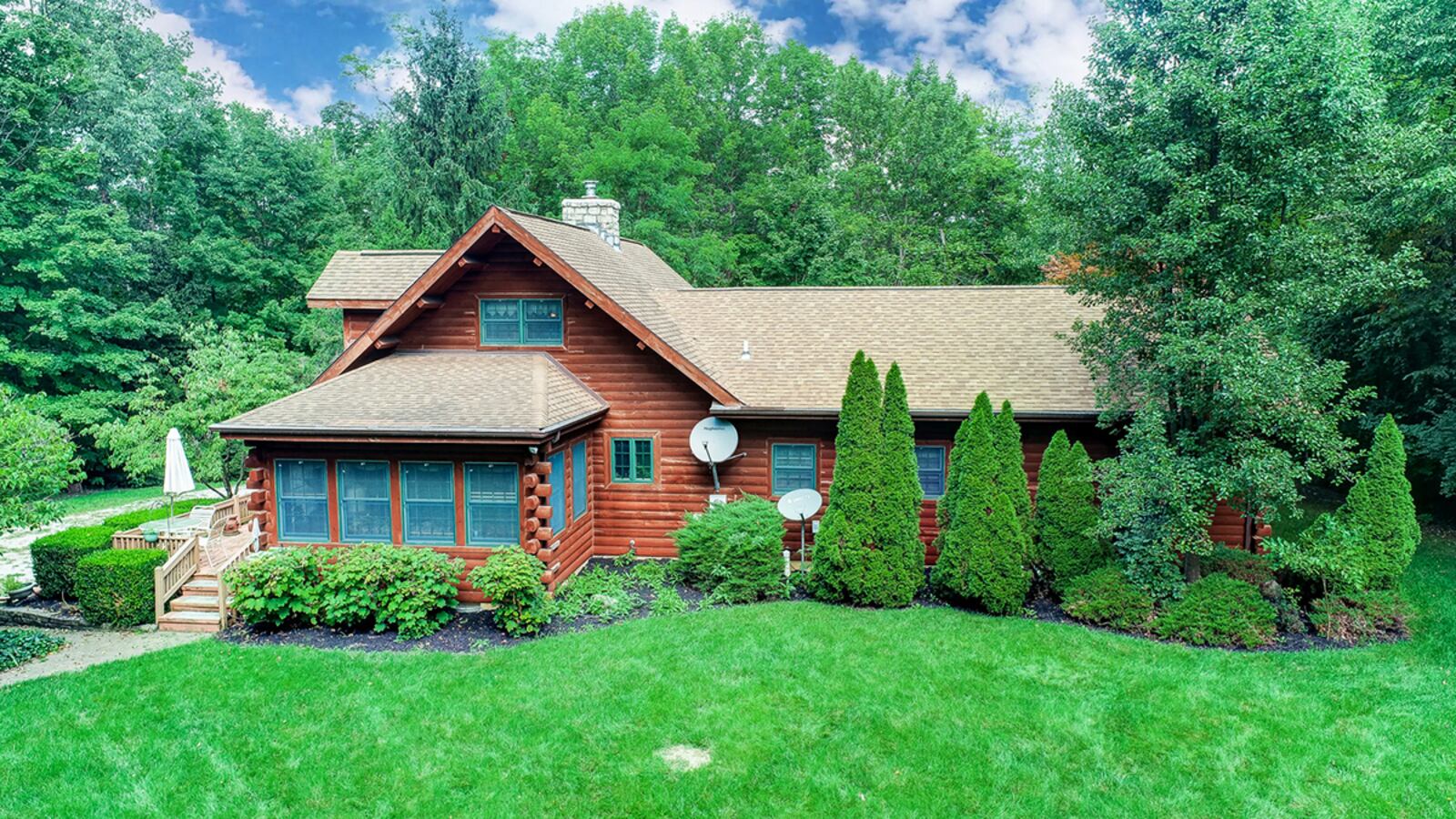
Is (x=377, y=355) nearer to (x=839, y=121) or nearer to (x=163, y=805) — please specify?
(x=163, y=805)

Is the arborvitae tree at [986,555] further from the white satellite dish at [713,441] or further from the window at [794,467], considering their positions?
the white satellite dish at [713,441]

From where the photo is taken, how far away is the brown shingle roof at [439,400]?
11.2 meters

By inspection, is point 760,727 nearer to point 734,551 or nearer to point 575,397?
point 734,551

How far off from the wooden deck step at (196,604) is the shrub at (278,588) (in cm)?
59

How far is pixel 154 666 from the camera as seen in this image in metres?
9.67

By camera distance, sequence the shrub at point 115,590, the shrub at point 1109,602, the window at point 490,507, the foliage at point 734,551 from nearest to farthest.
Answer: the shrub at point 1109,602, the shrub at point 115,590, the window at point 490,507, the foliage at point 734,551

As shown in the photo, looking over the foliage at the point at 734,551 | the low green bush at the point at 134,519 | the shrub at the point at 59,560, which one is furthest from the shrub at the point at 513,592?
the low green bush at the point at 134,519

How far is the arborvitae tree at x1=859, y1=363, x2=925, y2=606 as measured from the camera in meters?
11.4

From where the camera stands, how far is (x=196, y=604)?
11336 millimetres

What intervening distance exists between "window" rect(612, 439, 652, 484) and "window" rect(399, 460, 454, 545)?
10.4ft

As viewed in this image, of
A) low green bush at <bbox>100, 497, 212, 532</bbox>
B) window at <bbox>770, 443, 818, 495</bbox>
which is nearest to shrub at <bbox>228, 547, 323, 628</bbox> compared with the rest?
low green bush at <bbox>100, 497, 212, 532</bbox>

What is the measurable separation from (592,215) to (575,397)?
7199mm

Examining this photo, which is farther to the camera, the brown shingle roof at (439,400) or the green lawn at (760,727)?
the brown shingle roof at (439,400)

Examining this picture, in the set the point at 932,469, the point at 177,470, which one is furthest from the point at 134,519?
the point at 932,469
